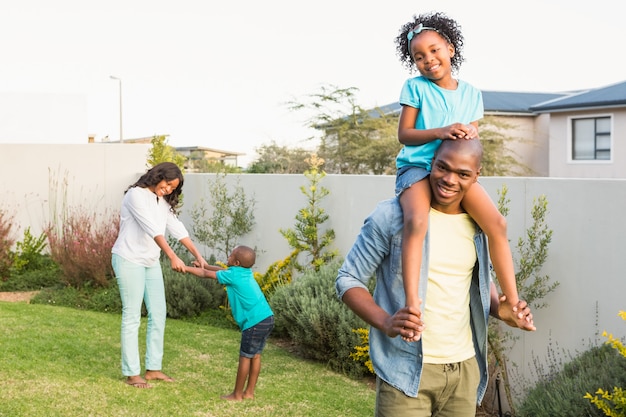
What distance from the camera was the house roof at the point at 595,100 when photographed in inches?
1112

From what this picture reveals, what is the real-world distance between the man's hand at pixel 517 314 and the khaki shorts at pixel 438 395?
22cm

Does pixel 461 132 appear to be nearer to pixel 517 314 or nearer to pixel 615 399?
pixel 517 314

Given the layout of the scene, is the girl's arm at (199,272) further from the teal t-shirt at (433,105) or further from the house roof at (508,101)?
the house roof at (508,101)

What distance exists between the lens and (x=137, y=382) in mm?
7547

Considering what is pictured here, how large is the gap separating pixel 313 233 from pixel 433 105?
22.3 feet

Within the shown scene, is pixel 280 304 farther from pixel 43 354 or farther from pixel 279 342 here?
pixel 43 354

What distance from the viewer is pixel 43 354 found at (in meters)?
8.67

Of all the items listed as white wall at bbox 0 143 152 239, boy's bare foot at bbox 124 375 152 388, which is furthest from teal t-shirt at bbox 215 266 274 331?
white wall at bbox 0 143 152 239

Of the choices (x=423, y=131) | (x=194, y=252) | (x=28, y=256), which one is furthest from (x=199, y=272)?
(x=28, y=256)

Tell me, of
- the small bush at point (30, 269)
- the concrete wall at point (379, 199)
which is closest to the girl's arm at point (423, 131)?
the concrete wall at point (379, 199)

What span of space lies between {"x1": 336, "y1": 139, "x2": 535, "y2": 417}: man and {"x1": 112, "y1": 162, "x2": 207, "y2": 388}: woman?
13.3ft

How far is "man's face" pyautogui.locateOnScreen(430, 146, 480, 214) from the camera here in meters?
3.25

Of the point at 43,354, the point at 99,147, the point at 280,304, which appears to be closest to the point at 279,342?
the point at 280,304

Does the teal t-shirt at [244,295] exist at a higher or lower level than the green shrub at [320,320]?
higher
